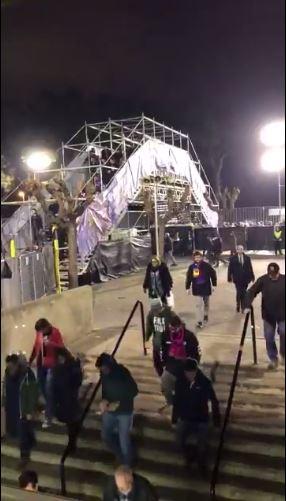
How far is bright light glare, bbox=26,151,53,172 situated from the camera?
Answer: 300 cm

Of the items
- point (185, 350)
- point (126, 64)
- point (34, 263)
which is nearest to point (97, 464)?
point (185, 350)

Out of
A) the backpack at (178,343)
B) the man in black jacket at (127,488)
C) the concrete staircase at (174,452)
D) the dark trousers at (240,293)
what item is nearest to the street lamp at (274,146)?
the dark trousers at (240,293)

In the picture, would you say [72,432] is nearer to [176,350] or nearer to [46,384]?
[46,384]

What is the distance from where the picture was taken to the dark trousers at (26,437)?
319 centimetres

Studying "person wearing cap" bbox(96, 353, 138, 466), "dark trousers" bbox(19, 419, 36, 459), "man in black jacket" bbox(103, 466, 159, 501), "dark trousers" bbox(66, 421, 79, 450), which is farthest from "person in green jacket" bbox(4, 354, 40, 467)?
"man in black jacket" bbox(103, 466, 159, 501)

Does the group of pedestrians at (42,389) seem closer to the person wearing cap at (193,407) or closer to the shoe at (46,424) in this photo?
the shoe at (46,424)

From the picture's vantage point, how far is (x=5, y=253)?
3107 millimetres

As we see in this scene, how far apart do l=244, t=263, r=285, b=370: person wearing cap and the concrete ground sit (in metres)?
0.06

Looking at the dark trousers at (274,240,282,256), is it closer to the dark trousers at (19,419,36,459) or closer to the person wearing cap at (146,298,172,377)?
the person wearing cap at (146,298,172,377)

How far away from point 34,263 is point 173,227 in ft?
3.85

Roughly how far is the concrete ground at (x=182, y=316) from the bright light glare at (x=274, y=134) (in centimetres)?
58

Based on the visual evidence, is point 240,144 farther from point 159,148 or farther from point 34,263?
point 34,263

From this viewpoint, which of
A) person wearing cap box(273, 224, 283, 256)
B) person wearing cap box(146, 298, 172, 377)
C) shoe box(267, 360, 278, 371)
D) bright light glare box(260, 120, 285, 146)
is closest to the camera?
bright light glare box(260, 120, 285, 146)

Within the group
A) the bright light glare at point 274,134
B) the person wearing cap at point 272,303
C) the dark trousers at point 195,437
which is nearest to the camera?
the bright light glare at point 274,134
